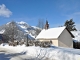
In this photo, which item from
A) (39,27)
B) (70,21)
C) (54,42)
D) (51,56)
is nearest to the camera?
(51,56)

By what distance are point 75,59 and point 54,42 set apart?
2208 centimetres

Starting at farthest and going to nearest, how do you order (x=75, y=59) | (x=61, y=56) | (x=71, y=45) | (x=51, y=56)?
(x=71, y=45) → (x=51, y=56) → (x=61, y=56) → (x=75, y=59)

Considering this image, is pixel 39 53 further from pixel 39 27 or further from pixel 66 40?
pixel 39 27

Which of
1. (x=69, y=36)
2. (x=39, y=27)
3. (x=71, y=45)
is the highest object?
(x=39, y=27)

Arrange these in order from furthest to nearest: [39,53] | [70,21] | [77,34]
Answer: [70,21]
[77,34]
[39,53]

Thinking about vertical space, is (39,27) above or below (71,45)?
above

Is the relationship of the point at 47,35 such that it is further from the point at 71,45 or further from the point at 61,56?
the point at 61,56

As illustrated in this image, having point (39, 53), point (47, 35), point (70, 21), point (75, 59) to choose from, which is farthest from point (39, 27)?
point (75, 59)

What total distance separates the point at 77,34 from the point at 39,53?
32.7 m

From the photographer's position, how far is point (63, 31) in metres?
35.7

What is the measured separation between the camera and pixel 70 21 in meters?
68.4

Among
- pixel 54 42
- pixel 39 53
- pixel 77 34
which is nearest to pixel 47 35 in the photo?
Result: pixel 54 42

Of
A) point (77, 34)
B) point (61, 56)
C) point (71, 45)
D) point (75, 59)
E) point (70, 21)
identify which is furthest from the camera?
point (70, 21)

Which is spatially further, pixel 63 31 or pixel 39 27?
pixel 39 27
